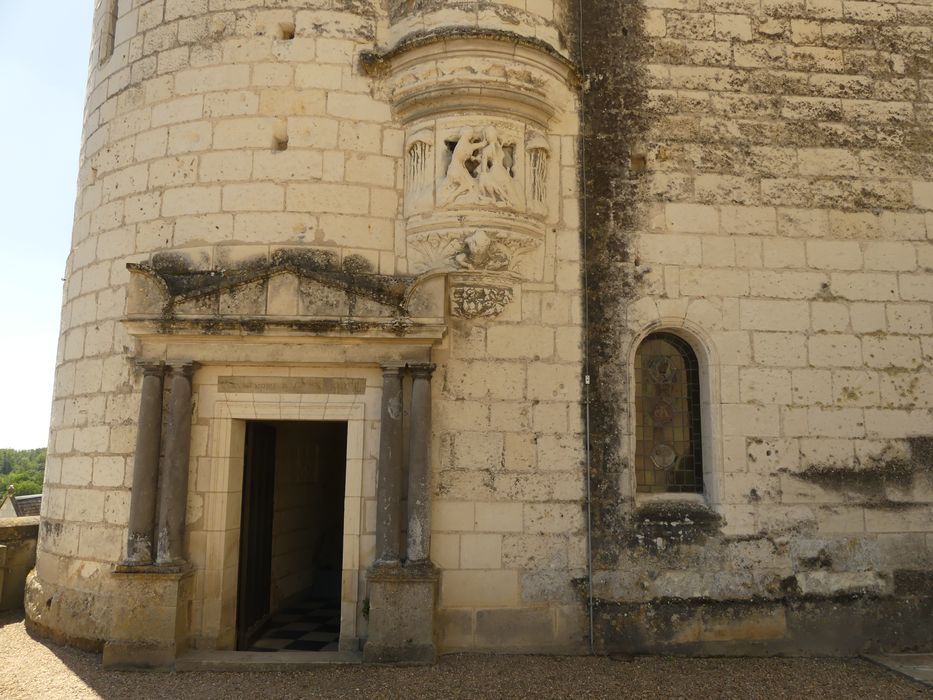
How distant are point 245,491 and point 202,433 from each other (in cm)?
64

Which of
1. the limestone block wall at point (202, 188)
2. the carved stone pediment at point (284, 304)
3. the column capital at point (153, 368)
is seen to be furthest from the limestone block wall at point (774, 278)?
the column capital at point (153, 368)

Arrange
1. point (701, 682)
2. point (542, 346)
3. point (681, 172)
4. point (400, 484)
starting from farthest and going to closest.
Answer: point (681, 172) → point (542, 346) → point (400, 484) → point (701, 682)

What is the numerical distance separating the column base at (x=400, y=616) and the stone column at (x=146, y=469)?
176 cm

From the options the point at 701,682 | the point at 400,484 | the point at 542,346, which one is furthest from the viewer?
the point at 542,346

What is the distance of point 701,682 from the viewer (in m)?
4.90

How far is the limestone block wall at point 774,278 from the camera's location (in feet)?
18.9

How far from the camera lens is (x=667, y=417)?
6062 millimetres

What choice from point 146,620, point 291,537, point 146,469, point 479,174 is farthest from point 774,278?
point 146,620

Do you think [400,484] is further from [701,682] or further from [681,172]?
[681,172]

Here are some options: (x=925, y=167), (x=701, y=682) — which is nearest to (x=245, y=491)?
(x=701, y=682)

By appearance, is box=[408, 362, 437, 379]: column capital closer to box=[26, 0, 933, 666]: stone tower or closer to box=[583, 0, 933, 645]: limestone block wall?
box=[26, 0, 933, 666]: stone tower

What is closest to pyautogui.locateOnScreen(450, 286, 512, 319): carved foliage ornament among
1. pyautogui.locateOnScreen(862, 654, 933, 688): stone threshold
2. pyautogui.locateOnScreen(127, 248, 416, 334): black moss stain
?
pyautogui.locateOnScreen(127, 248, 416, 334): black moss stain

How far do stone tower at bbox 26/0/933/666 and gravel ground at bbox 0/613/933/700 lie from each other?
22 centimetres

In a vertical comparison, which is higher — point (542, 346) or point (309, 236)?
point (309, 236)
